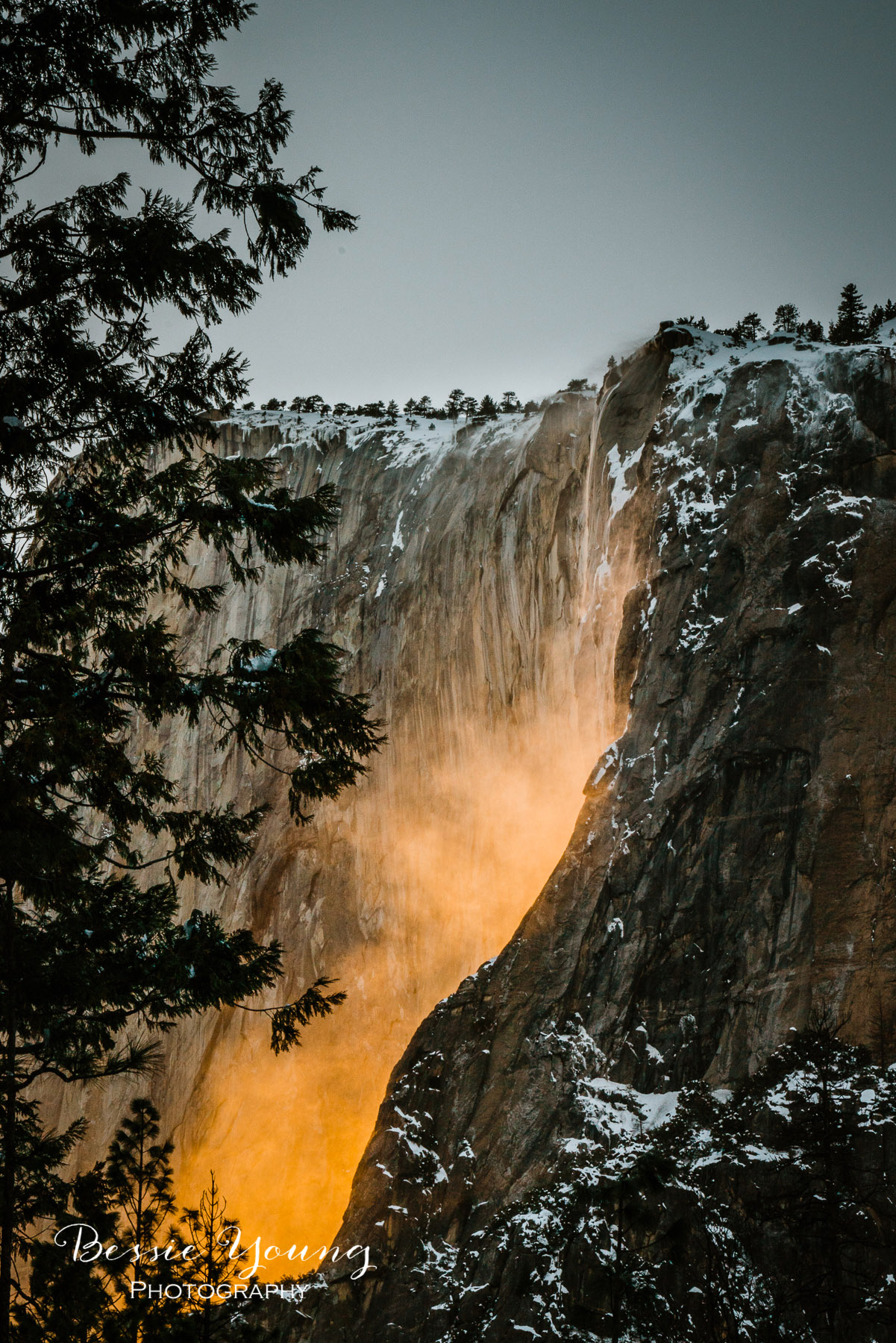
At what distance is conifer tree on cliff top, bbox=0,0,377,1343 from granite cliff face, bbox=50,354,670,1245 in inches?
779

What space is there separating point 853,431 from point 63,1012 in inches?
833

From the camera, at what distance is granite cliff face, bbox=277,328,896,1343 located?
61.8ft

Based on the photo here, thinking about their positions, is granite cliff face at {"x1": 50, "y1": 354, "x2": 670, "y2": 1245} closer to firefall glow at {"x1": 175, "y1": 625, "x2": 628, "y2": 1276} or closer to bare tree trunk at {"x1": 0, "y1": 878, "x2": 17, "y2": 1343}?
firefall glow at {"x1": 175, "y1": 625, "x2": 628, "y2": 1276}

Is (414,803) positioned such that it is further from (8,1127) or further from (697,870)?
(8,1127)

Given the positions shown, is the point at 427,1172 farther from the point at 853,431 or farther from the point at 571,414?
the point at 571,414

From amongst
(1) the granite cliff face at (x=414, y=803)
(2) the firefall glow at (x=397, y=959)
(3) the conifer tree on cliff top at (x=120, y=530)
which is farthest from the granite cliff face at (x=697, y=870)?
(3) the conifer tree on cliff top at (x=120, y=530)

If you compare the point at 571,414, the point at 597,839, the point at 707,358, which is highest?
the point at 571,414

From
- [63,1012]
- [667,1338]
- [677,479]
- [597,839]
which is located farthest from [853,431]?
[63,1012]

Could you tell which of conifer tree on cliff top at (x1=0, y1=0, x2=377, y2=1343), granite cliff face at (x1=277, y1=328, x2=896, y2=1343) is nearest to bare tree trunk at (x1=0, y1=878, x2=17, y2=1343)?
conifer tree on cliff top at (x1=0, y1=0, x2=377, y2=1343)

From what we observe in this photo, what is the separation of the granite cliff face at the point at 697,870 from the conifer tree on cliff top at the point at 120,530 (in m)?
11.7

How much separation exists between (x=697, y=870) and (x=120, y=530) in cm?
1602

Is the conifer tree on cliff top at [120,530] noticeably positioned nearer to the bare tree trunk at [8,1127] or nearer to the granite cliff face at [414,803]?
the bare tree trunk at [8,1127]

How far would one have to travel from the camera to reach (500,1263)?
17469mm

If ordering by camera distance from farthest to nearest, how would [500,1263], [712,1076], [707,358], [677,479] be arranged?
[707,358], [677,479], [712,1076], [500,1263]
